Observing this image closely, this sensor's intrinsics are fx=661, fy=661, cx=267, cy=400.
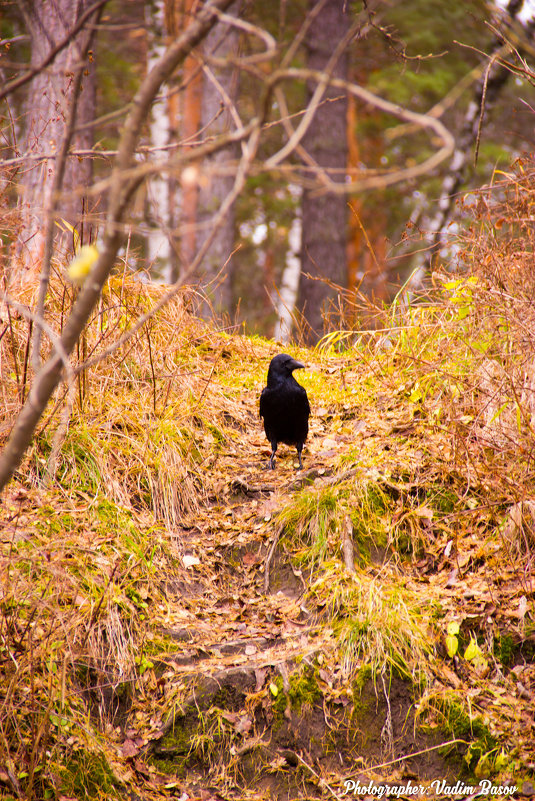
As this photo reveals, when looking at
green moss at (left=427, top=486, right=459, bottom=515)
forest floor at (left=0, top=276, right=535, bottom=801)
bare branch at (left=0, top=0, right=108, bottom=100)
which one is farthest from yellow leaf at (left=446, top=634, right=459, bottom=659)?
bare branch at (left=0, top=0, right=108, bottom=100)

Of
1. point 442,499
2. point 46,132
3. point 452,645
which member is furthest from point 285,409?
point 46,132

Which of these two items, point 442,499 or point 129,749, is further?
point 442,499

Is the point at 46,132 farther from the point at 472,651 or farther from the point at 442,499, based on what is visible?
the point at 472,651

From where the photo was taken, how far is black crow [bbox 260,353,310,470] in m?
5.04

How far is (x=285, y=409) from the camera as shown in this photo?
5.03 metres

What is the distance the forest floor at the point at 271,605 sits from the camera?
126 inches

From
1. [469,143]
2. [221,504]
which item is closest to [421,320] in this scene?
[221,504]

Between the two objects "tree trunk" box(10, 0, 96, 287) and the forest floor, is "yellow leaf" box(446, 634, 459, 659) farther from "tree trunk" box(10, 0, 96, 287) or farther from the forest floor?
"tree trunk" box(10, 0, 96, 287)

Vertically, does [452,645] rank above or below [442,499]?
below

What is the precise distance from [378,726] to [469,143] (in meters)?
11.0

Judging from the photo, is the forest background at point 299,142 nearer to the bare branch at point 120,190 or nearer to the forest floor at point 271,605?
the forest floor at point 271,605

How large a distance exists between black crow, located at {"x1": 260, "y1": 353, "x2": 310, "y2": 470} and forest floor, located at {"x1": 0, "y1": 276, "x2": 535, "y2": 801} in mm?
266

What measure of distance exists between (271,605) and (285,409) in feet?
5.05

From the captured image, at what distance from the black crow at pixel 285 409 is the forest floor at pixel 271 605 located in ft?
0.87
